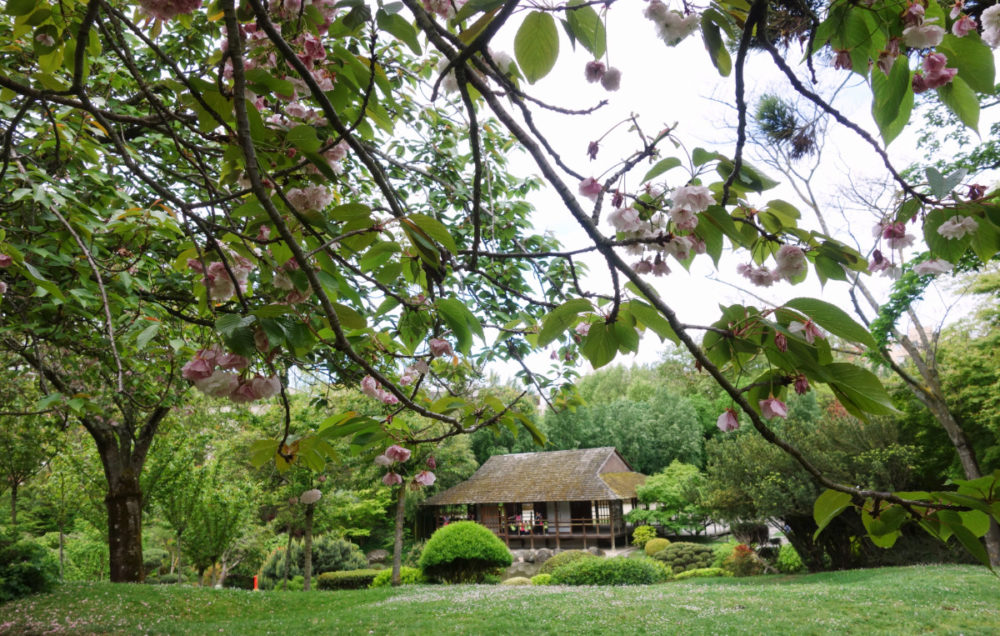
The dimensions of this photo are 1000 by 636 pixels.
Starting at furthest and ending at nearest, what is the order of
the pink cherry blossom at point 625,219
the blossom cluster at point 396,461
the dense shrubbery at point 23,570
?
the dense shrubbery at point 23,570
the blossom cluster at point 396,461
the pink cherry blossom at point 625,219

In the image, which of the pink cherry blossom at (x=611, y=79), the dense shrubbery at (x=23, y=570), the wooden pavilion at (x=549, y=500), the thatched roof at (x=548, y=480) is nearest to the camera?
the pink cherry blossom at (x=611, y=79)

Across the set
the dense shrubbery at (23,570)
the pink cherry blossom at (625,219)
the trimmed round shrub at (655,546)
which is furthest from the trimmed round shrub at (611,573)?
the pink cherry blossom at (625,219)

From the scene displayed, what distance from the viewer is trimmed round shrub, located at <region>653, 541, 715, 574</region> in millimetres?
12570

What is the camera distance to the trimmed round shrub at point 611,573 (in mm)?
10922

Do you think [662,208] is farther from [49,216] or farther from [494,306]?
[494,306]

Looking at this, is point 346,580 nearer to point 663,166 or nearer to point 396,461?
point 396,461

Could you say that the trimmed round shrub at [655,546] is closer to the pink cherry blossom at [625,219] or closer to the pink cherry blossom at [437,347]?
Result: the pink cherry blossom at [437,347]

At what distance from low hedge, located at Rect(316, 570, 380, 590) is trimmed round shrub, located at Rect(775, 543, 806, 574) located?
959 centimetres

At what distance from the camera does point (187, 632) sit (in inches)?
225

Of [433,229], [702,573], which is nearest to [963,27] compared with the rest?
[433,229]

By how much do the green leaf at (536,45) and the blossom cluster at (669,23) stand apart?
208 mm

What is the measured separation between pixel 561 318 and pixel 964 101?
0.56 metres

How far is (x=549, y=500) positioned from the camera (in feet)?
61.6

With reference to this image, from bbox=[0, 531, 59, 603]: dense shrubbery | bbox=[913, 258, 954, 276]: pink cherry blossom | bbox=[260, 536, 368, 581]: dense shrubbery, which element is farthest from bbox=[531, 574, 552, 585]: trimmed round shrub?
bbox=[913, 258, 954, 276]: pink cherry blossom
